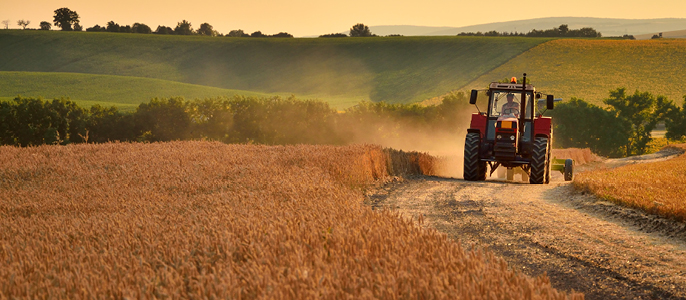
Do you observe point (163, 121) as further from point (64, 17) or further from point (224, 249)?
point (64, 17)

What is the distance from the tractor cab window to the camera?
57.6 ft

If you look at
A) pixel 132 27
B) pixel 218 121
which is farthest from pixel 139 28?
pixel 218 121

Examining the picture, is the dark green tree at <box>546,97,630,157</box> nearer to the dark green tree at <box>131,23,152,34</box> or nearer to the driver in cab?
the driver in cab

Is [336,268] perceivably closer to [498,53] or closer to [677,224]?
[677,224]

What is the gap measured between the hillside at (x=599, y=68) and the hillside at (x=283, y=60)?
439 centimetres

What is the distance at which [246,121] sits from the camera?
51469mm

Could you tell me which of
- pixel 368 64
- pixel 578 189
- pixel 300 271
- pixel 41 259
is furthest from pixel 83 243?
pixel 368 64

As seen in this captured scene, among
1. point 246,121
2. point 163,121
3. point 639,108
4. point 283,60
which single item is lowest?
point 246,121

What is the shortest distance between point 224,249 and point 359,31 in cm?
13634

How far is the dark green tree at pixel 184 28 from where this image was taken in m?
136

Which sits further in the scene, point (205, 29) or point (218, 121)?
point (205, 29)

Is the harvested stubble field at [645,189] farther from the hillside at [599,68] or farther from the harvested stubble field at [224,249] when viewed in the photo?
the hillside at [599,68]

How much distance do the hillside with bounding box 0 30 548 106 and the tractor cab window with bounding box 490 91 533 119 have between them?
59.6 meters

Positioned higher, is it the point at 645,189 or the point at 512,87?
the point at 512,87
